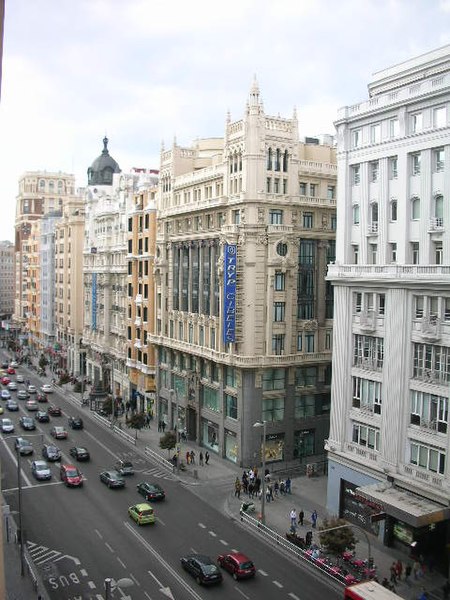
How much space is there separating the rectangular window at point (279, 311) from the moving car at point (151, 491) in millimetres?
20747

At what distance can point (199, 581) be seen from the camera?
38.3 metres

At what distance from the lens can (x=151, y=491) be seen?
5356 centimetres

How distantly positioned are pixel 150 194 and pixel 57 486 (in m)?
43.9

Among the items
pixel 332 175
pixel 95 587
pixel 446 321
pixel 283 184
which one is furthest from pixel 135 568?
pixel 332 175

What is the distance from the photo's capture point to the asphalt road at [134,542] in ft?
124

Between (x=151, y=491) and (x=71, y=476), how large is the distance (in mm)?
8202

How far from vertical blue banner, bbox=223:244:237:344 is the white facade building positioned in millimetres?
14844

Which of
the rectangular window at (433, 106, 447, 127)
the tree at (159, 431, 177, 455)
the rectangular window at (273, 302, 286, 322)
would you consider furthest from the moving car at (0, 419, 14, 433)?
the rectangular window at (433, 106, 447, 127)

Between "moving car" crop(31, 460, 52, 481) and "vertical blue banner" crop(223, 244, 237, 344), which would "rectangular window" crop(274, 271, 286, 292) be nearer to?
"vertical blue banner" crop(223, 244, 237, 344)

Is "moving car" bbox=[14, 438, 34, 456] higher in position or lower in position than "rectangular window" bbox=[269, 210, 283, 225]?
lower

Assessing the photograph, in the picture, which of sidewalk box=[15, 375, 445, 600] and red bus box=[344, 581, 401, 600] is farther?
sidewalk box=[15, 375, 445, 600]

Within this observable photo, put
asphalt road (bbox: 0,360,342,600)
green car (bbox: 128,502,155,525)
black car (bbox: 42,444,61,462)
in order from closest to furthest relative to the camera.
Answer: asphalt road (bbox: 0,360,342,600), green car (bbox: 128,502,155,525), black car (bbox: 42,444,61,462)

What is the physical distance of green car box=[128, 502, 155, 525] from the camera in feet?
156

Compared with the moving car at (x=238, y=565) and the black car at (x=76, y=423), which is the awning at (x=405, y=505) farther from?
the black car at (x=76, y=423)
